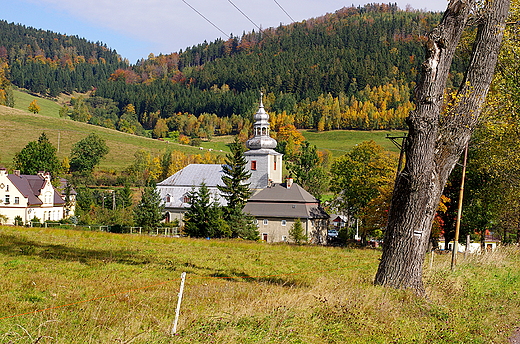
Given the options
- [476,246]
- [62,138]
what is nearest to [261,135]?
[476,246]

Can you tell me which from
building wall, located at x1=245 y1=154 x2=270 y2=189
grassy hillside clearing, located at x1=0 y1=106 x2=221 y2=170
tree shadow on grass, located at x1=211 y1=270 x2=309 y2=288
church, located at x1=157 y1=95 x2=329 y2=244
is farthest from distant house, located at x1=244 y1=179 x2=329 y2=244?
grassy hillside clearing, located at x1=0 y1=106 x2=221 y2=170

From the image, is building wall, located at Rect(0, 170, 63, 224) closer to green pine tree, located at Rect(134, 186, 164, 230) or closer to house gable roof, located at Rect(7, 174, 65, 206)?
house gable roof, located at Rect(7, 174, 65, 206)

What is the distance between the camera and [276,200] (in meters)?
64.3

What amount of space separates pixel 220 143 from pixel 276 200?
3578 inches

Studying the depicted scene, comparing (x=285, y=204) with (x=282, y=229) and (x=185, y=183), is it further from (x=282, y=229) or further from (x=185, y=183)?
(x=185, y=183)

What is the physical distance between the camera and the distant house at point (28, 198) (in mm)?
62750

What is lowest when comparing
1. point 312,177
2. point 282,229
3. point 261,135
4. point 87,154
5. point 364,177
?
point 282,229

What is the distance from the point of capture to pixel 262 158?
73.4 meters

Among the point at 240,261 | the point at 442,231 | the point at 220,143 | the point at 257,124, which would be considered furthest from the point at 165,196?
the point at 220,143

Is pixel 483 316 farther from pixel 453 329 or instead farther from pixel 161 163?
pixel 161 163

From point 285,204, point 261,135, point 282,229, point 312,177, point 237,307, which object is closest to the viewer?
point 237,307

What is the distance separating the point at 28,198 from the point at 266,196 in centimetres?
2985

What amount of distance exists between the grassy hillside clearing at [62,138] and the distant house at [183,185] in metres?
35.5

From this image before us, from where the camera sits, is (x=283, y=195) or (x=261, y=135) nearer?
(x=283, y=195)
